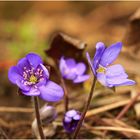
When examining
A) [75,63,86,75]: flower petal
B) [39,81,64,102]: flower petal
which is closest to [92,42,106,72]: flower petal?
[39,81,64,102]: flower petal

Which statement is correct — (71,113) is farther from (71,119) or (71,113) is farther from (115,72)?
(115,72)

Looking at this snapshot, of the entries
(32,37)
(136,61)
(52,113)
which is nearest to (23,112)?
(52,113)

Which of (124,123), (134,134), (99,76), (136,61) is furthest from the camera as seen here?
(136,61)

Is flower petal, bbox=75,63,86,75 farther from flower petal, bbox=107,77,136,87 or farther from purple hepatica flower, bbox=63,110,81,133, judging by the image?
flower petal, bbox=107,77,136,87

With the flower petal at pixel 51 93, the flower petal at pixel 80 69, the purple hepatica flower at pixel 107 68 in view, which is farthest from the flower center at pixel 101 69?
the flower petal at pixel 80 69

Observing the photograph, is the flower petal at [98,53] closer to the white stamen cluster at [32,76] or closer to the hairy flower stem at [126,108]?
the white stamen cluster at [32,76]

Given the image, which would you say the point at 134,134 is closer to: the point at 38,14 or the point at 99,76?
the point at 99,76
